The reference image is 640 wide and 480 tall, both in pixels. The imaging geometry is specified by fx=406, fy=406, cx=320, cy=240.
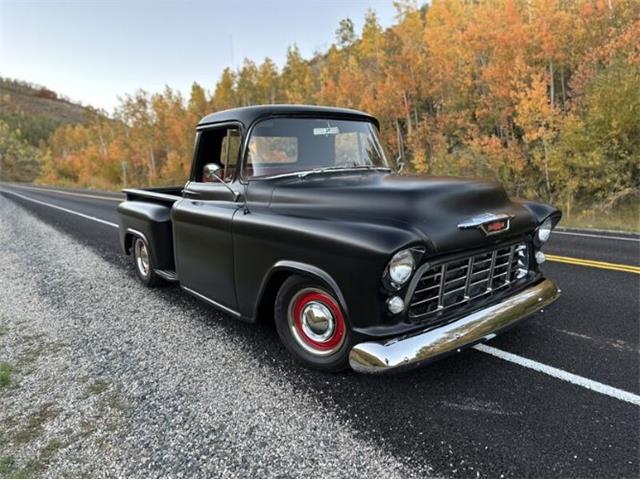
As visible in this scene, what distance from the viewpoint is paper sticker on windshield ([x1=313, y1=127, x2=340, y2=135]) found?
375cm

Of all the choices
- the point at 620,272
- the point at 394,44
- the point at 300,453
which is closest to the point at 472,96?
the point at 394,44

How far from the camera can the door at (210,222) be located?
3605 millimetres

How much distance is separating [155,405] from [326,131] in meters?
2.66

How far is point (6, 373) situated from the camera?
127 inches

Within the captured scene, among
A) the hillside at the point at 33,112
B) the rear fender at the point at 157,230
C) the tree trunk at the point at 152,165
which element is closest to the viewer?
the rear fender at the point at 157,230

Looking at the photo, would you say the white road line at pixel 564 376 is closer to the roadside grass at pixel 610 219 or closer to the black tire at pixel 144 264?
the black tire at pixel 144 264

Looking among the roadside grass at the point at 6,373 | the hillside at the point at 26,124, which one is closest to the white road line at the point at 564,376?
the roadside grass at the point at 6,373

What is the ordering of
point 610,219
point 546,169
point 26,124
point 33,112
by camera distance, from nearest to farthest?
1. point 610,219
2. point 546,169
3. point 26,124
4. point 33,112

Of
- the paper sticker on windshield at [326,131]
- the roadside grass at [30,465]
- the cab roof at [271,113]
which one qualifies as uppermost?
the cab roof at [271,113]

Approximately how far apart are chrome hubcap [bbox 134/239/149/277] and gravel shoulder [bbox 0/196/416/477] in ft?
2.67

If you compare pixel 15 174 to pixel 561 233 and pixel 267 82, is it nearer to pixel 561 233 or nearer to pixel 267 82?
pixel 267 82

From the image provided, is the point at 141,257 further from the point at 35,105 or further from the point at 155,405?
the point at 35,105

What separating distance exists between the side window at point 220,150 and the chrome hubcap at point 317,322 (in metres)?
1.48

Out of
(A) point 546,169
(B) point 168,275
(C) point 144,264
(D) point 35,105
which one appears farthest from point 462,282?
(D) point 35,105
